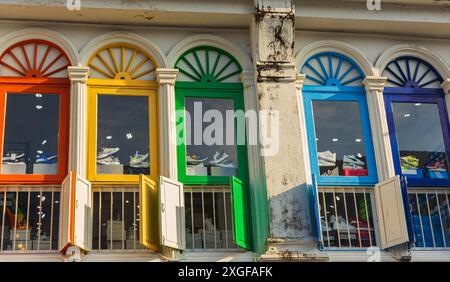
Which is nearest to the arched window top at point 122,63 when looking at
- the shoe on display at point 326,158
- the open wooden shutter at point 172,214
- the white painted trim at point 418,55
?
the open wooden shutter at point 172,214

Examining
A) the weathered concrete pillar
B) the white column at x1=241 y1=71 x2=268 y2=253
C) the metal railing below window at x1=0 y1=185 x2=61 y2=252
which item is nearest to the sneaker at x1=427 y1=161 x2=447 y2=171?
the weathered concrete pillar

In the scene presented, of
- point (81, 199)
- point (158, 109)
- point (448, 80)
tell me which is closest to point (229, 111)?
point (158, 109)

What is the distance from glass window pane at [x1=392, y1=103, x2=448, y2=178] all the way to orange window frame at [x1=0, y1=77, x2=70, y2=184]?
422cm

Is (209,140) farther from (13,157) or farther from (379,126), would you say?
(13,157)

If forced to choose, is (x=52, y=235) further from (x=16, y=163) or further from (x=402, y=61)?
(x=402, y=61)

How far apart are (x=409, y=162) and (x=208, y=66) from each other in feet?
9.42

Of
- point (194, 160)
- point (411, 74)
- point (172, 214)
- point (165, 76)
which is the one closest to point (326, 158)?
point (194, 160)

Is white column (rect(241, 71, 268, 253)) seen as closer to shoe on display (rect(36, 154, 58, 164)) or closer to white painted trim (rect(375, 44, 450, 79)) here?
white painted trim (rect(375, 44, 450, 79))

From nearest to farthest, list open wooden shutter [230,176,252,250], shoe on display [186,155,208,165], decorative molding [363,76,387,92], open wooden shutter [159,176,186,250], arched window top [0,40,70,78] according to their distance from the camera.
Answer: open wooden shutter [159,176,186,250], open wooden shutter [230,176,252,250], shoe on display [186,155,208,165], arched window top [0,40,70,78], decorative molding [363,76,387,92]

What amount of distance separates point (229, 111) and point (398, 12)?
263 centimetres

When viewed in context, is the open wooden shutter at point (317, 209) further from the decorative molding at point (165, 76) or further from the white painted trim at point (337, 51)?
the decorative molding at point (165, 76)

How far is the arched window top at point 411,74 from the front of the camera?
9.94 meters

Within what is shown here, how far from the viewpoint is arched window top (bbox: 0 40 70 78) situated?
9.29 meters

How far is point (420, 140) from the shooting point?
9.64 m
